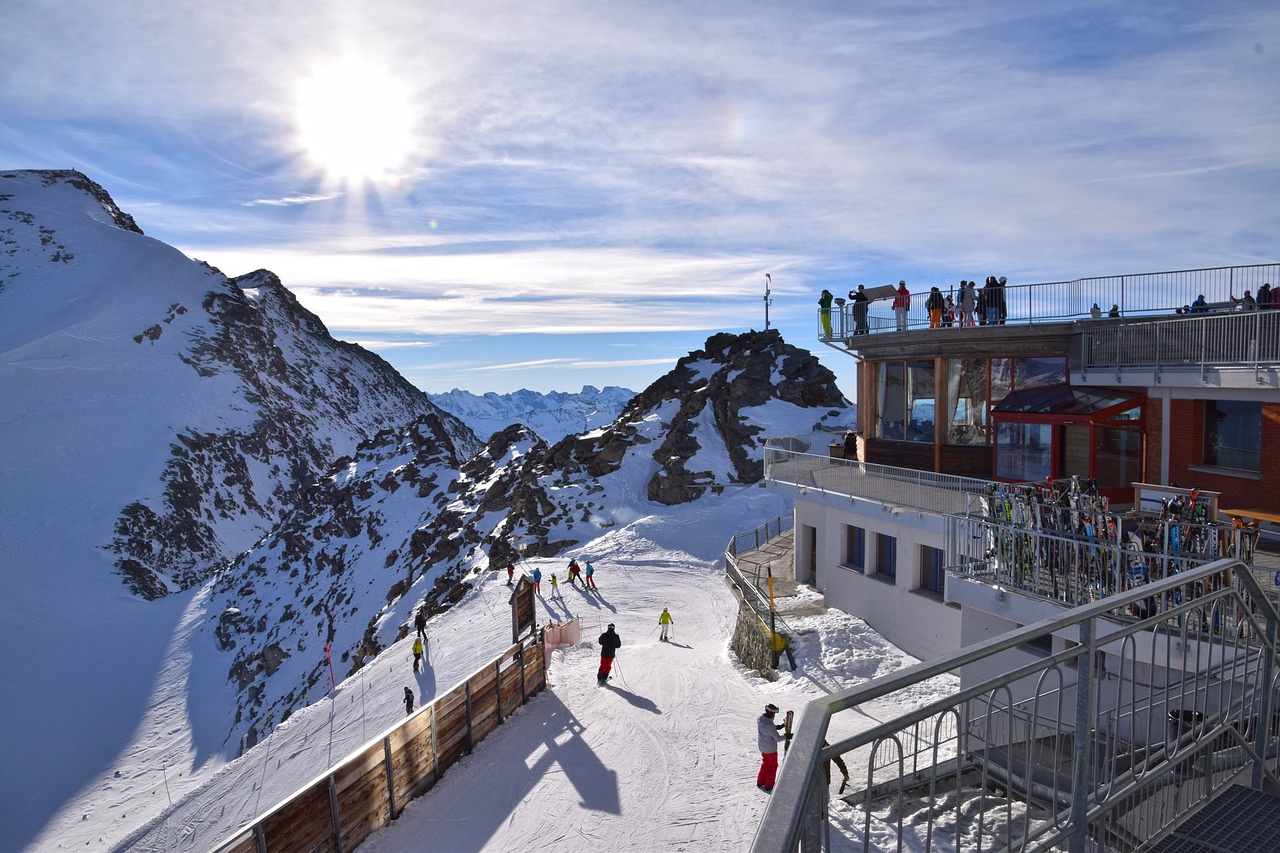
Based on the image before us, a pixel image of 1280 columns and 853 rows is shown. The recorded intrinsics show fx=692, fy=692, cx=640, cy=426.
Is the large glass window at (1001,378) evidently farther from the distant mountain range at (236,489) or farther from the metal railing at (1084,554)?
the distant mountain range at (236,489)

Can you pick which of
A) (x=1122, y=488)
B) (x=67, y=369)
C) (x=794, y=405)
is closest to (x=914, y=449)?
(x=1122, y=488)

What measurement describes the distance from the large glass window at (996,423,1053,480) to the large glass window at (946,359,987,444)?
557 mm

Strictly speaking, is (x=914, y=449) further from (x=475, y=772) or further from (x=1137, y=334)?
(x=475, y=772)

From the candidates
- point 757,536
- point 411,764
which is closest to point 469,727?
point 411,764

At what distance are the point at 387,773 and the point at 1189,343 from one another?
54.3ft

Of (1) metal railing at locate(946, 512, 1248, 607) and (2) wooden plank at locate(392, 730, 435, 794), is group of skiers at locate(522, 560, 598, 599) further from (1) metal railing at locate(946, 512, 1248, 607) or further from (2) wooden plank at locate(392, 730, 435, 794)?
(1) metal railing at locate(946, 512, 1248, 607)

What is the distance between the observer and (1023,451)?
53.6ft

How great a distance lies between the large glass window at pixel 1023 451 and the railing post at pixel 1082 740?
14.8 m

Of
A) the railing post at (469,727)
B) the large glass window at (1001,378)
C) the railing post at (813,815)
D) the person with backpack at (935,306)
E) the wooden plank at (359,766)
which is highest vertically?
the person with backpack at (935,306)

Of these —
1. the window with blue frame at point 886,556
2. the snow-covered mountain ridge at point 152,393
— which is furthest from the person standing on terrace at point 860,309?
the snow-covered mountain ridge at point 152,393

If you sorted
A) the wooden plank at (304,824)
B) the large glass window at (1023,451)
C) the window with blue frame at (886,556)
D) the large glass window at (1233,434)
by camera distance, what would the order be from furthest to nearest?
1. the window with blue frame at (886,556)
2. the large glass window at (1023,451)
3. the large glass window at (1233,434)
4. the wooden plank at (304,824)

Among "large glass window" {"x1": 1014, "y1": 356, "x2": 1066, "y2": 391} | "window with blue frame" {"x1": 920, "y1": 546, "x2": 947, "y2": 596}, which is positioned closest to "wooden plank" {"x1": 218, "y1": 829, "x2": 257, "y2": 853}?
"window with blue frame" {"x1": 920, "y1": 546, "x2": 947, "y2": 596}

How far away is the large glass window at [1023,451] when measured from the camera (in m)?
15.9

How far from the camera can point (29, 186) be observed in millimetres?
141750
